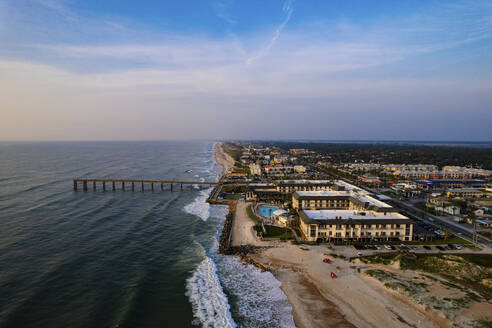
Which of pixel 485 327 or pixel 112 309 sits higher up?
pixel 485 327

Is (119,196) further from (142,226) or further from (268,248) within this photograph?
(268,248)

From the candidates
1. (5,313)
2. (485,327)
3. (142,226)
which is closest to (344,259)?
(485,327)

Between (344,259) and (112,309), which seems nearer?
(112,309)

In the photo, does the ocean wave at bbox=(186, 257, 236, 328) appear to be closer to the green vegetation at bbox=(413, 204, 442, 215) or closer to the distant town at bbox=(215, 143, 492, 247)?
the distant town at bbox=(215, 143, 492, 247)

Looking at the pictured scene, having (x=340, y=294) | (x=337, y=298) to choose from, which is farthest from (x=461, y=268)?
(x=337, y=298)

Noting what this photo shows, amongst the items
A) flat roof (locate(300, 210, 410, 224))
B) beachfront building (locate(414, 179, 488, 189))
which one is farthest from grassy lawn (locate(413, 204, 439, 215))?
beachfront building (locate(414, 179, 488, 189))
